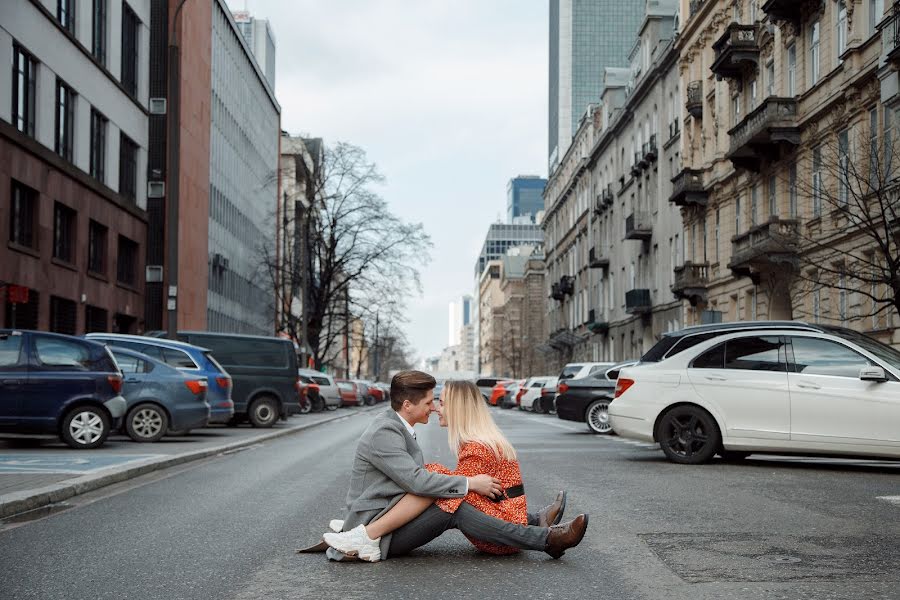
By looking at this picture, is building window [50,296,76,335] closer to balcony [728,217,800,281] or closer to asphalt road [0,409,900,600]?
balcony [728,217,800,281]

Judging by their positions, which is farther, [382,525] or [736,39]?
[736,39]

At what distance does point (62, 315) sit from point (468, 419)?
31.1 meters

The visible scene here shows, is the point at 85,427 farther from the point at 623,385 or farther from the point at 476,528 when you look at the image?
the point at 476,528

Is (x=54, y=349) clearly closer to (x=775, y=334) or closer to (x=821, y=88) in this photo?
(x=775, y=334)

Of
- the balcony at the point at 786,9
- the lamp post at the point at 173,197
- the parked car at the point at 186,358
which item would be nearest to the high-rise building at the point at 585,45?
the balcony at the point at 786,9

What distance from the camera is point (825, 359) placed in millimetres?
14781

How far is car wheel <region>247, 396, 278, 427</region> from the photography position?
29.7 m

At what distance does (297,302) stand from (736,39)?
63.0m

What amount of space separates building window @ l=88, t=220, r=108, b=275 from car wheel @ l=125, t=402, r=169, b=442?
19519 millimetres

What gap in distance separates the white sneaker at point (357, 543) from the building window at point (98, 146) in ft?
114

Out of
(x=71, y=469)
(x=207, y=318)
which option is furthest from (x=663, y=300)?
(x=71, y=469)

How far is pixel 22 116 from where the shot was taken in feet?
107

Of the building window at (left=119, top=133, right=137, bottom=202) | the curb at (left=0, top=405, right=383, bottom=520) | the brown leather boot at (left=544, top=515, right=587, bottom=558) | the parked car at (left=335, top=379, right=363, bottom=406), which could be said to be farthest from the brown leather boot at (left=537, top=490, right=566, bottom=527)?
the parked car at (left=335, top=379, right=363, bottom=406)

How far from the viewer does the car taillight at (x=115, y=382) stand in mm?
18594
